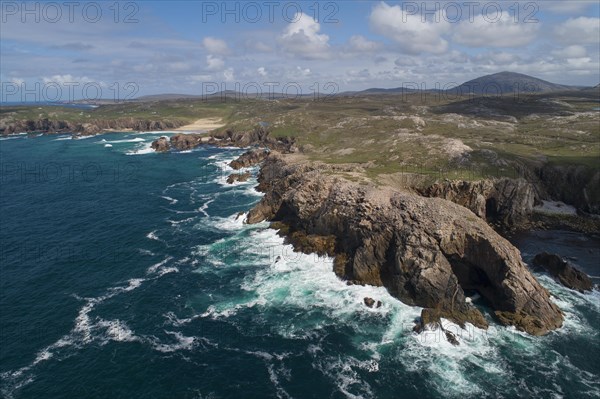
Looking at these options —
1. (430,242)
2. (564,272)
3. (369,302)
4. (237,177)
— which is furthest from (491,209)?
(237,177)

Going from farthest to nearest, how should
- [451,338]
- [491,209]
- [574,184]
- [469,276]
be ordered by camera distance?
[574,184], [491,209], [469,276], [451,338]

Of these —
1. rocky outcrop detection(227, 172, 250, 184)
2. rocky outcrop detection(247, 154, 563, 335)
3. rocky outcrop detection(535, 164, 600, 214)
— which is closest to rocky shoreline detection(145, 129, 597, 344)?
rocky outcrop detection(247, 154, 563, 335)

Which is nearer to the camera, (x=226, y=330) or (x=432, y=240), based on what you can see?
(x=226, y=330)

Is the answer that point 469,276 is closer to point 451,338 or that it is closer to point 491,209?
point 451,338

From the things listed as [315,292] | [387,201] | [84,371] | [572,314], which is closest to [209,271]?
[315,292]

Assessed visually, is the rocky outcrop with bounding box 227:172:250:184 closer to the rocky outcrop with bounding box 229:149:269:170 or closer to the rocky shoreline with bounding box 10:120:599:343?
the rocky outcrop with bounding box 229:149:269:170

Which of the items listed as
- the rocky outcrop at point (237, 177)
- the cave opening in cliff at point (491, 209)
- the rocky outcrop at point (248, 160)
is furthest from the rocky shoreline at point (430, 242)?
the rocky outcrop at point (248, 160)

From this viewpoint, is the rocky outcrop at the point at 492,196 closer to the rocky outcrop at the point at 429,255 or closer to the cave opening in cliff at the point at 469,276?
the rocky outcrop at the point at 429,255

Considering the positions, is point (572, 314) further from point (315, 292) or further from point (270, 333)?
point (270, 333)
